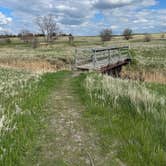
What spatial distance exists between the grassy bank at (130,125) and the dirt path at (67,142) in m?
0.22

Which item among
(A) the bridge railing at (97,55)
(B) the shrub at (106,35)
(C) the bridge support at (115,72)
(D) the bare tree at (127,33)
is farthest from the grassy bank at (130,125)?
(D) the bare tree at (127,33)

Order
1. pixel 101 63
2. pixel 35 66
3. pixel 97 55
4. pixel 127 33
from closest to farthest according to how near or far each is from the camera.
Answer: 1. pixel 101 63
2. pixel 35 66
3. pixel 97 55
4. pixel 127 33

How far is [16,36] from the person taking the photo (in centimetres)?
12012

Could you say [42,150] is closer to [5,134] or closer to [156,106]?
[5,134]

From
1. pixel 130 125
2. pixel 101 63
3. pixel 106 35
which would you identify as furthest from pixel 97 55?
pixel 106 35

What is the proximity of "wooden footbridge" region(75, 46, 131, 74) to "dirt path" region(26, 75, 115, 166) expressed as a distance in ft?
36.3

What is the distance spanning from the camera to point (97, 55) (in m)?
21.6

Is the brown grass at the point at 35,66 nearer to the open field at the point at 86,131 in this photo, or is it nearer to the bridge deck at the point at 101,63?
the bridge deck at the point at 101,63

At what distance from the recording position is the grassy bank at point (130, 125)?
12.6 ft

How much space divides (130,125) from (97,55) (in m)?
16.9

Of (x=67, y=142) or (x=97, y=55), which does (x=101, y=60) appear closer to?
(x=97, y=55)

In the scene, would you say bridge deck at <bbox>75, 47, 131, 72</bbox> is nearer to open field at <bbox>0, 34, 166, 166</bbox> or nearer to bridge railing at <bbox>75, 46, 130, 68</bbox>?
bridge railing at <bbox>75, 46, 130, 68</bbox>

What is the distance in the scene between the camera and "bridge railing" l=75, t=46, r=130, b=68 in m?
18.9

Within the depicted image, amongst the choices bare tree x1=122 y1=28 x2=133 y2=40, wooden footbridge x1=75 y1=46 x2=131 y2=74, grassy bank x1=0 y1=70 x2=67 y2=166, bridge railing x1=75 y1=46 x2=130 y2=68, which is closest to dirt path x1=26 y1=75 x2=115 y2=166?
grassy bank x1=0 y1=70 x2=67 y2=166
